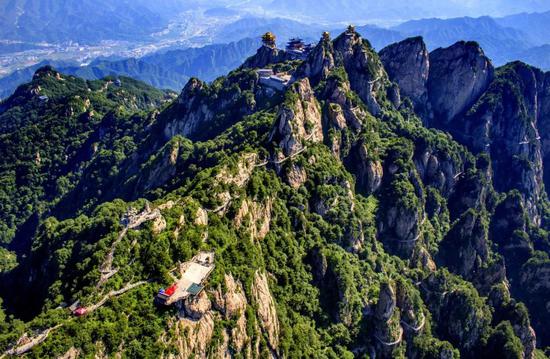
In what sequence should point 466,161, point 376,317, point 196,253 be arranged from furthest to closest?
point 466,161
point 376,317
point 196,253

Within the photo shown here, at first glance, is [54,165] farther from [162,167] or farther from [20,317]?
[20,317]

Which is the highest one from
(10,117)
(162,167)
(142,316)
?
(142,316)

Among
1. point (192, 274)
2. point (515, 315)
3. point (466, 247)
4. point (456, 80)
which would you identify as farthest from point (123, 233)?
point (456, 80)

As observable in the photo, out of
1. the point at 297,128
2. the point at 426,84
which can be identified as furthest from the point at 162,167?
the point at 426,84

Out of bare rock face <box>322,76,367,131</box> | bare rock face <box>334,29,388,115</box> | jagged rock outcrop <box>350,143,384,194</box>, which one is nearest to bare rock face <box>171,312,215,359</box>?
jagged rock outcrop <box>350,143,384,194</box>

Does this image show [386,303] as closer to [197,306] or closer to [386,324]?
[386,324]

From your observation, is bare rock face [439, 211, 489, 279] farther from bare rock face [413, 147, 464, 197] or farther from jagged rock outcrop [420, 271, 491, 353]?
jagged rock outcrop [420, 271, 491, 353]

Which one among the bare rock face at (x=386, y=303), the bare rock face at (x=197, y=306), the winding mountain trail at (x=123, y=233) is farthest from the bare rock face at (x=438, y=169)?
the bare rock face at (x=197, y=306)
